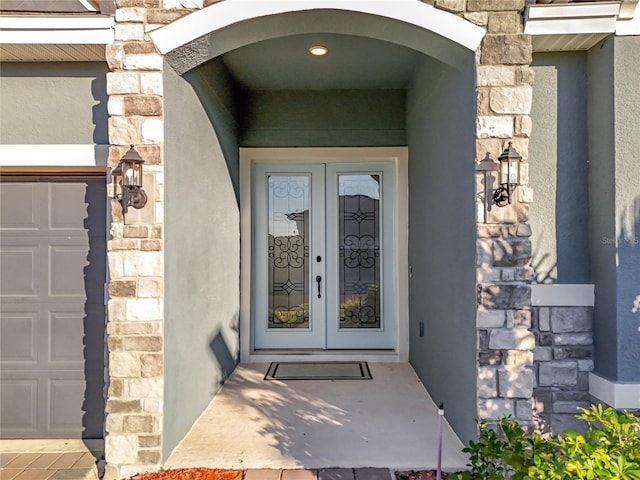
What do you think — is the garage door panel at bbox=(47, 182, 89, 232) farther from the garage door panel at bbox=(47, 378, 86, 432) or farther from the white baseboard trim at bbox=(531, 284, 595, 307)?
the white baseboard trim at bbox=(531, 284, 595, 307)

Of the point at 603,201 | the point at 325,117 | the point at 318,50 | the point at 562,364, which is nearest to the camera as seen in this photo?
the point at 603,201

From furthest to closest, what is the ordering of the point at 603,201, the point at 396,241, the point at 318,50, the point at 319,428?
1. the point at 396,241
2. the point at 318,50
3. the point at 319,428
4. the point at 603,201

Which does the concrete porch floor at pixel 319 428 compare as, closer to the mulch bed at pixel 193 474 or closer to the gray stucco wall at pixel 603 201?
→ the mulch bed at pixel 193 474

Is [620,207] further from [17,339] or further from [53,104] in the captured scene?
[17,339]

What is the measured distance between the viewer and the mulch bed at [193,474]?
2.37m

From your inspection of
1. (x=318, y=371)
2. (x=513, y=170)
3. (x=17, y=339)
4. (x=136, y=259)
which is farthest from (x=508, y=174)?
(x=17, y=339)

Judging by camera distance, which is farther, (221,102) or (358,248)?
(358,248)

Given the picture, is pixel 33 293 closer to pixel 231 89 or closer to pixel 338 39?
pixel 231 89

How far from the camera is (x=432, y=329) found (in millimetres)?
3531

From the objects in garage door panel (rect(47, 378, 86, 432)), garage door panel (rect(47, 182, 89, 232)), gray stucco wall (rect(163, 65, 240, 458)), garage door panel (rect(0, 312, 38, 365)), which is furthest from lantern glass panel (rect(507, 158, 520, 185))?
garage door panel (rect(0, 312, 38, 365))

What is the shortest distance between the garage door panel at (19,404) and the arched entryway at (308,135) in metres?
1.19

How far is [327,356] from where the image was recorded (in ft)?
15.3

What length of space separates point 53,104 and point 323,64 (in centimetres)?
231

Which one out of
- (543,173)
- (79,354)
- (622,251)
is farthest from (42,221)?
(622,251)
